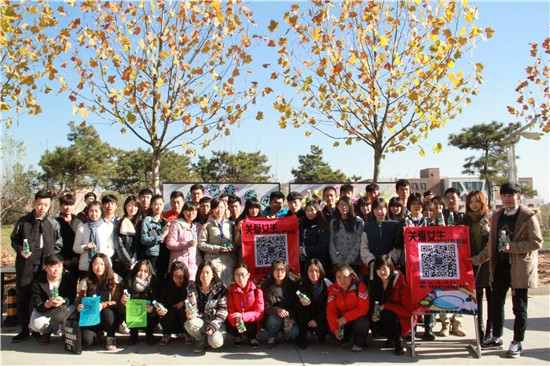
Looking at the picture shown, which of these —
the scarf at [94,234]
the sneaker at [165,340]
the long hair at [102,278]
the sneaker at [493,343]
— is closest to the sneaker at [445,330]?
the sneaker at [493,343]

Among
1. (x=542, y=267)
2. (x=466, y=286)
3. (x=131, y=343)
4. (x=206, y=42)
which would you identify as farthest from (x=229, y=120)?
(x=542, y=267)

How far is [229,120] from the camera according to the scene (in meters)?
8.16

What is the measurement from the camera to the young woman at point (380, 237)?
554cm

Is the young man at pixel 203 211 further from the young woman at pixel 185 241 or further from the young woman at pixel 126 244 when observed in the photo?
the young woman at pixel 126 244

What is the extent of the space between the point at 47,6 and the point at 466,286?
730cm

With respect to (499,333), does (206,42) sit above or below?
above

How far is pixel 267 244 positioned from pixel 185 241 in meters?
1.06

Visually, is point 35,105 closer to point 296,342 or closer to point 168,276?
Result: point 168,276

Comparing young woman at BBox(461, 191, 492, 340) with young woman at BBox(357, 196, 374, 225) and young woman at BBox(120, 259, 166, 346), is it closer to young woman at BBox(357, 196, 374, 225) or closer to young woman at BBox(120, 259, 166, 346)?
young woman at BBox(357, 196, 374, 225)

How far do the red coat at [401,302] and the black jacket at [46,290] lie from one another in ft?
12.6

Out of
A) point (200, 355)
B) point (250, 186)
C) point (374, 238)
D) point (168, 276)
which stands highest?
point (250, 186)

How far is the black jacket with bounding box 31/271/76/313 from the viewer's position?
538 centimetres

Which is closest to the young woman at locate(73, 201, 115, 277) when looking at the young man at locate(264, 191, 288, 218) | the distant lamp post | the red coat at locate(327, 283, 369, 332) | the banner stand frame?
the young man at locate(264, 191, 288, 218)

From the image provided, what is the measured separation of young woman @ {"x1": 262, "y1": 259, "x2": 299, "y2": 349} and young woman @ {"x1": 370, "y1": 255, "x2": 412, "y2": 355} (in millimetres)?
939
